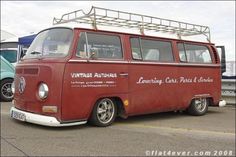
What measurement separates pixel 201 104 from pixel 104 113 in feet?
12.2

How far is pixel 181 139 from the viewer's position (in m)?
7.71

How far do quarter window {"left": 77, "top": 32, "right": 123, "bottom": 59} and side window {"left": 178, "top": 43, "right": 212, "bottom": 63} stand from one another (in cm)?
235

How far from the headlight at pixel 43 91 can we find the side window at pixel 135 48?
7.46 ft

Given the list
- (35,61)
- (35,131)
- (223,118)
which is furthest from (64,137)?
(223,118)

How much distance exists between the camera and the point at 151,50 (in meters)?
9.65

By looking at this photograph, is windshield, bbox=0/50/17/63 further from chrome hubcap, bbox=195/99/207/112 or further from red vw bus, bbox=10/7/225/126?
chrome hubcap, bbox=195/99/207/112

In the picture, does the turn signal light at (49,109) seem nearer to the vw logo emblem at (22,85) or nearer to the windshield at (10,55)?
the vw logo emblem at (22,85)

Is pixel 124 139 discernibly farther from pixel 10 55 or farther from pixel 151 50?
pixel 10 55

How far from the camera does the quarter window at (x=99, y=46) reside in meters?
8.16

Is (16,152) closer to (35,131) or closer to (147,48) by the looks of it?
(35,131)

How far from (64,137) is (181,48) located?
4532 millimetres
